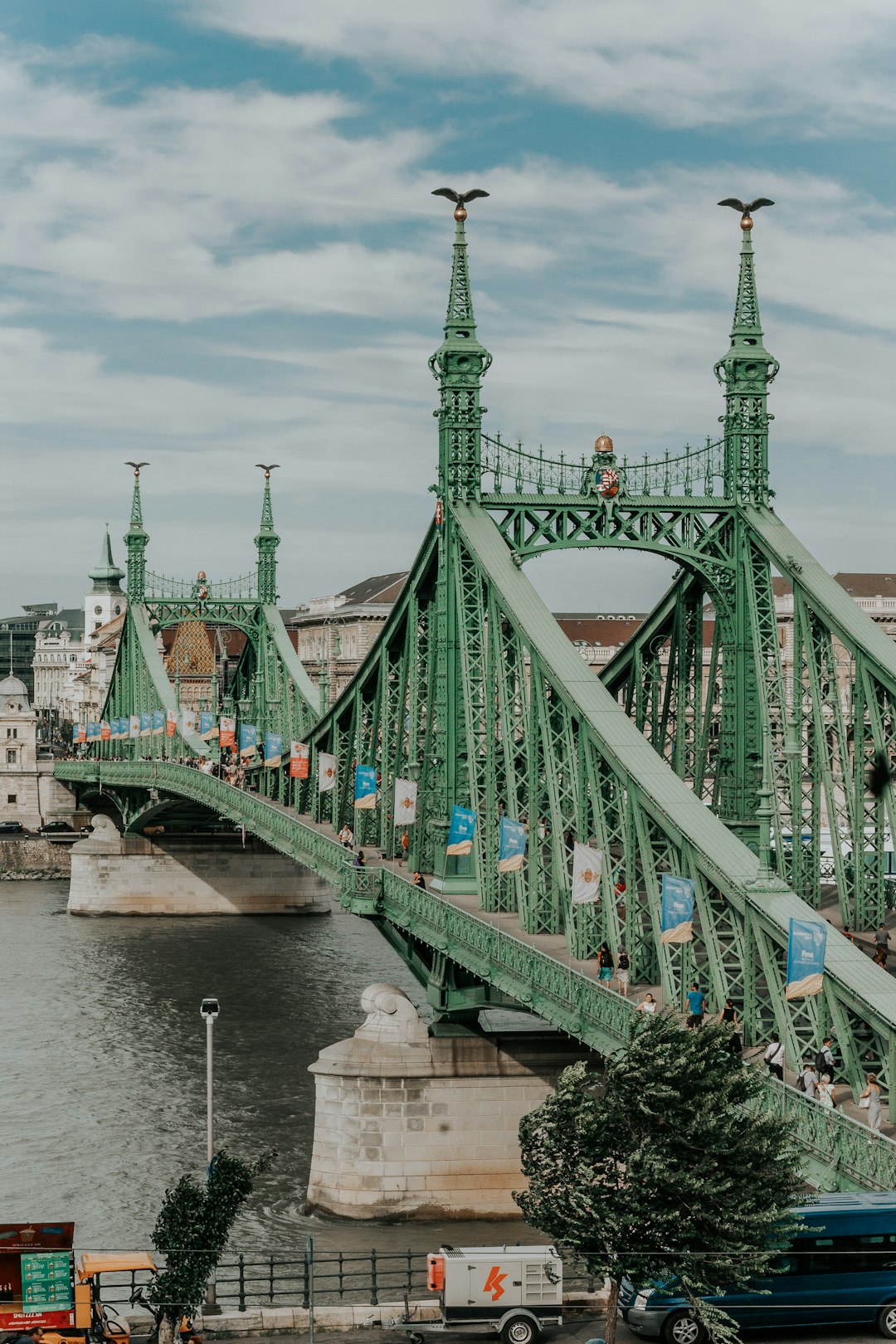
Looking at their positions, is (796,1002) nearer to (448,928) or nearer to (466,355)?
(448,928)

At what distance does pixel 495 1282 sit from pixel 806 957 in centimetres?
733

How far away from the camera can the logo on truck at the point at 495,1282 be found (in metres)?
35.0

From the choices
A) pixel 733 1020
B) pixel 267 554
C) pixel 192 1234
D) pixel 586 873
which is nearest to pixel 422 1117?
pixel 586 873

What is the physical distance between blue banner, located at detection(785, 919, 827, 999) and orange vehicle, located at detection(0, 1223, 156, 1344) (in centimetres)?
1120

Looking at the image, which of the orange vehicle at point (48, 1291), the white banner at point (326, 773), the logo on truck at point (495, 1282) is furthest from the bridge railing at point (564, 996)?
the white banner at point (326, 773)

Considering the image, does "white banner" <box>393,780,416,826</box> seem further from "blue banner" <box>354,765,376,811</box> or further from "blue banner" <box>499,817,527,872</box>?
"blue banner" <box>499,817,527,872</box>

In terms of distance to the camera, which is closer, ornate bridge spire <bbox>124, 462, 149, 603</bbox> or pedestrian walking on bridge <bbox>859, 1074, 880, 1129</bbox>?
pedestrian walking on bridge <bbox>859, 1074, 880, 1129</bbox>

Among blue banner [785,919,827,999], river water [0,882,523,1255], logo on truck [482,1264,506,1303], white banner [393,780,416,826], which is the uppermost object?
white banner [393,780,416,826]

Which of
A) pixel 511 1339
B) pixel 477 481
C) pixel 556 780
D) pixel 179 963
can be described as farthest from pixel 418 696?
pixel 179 963

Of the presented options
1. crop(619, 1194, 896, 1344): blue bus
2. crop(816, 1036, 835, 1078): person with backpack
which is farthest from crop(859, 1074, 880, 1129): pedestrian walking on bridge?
crop(619, 1194, 896, 1344): blue bus

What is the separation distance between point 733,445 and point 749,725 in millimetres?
7117

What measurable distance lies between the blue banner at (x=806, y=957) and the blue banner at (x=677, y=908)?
3847mm

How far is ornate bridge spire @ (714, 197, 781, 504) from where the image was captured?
54.0 m

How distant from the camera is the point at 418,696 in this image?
56656mm
